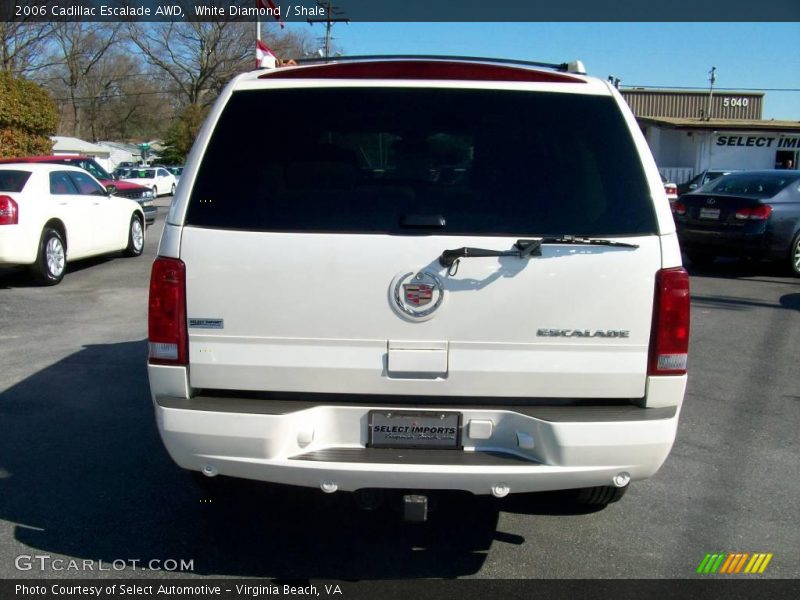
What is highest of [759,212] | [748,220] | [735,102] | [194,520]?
[735,102]

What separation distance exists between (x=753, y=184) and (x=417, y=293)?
36.1 feet

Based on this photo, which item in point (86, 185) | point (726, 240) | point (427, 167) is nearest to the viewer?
point (427, 167)

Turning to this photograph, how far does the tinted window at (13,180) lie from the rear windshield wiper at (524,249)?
30.2ft

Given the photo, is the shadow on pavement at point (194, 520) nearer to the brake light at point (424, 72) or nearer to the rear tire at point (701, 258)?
the brake light at point (424, 72)

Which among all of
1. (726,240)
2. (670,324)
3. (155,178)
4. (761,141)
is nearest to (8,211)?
(670,324)

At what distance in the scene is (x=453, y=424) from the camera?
3.21 meters

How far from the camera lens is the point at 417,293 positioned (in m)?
3.13

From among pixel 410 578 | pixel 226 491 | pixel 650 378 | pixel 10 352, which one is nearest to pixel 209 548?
pixel 226 491

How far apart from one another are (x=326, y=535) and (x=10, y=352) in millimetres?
4735

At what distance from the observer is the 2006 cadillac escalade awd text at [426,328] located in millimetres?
3133

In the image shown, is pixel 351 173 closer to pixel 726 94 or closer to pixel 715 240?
pixel 715 240

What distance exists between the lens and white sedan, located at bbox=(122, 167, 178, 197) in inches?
1371

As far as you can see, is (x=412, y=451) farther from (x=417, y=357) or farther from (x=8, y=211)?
(x=8, y=211)

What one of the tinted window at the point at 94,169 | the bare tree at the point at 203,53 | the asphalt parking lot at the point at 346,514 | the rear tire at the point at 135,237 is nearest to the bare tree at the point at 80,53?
the bare tree at the point at 203,53
